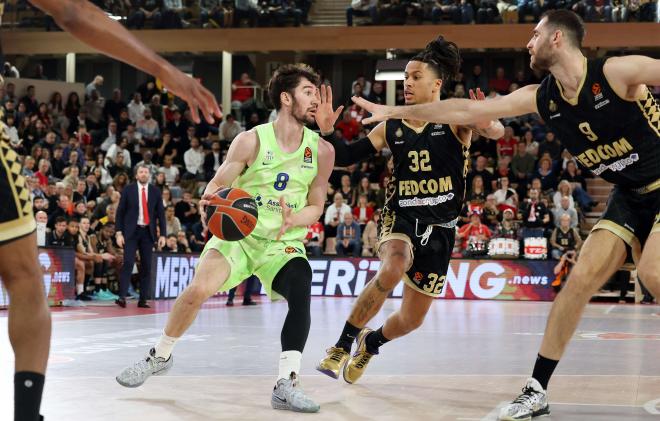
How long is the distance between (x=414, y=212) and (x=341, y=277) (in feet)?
38.2

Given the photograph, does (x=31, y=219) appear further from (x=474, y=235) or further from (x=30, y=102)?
(x=30, y=102)

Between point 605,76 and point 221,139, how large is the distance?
19.0 metres

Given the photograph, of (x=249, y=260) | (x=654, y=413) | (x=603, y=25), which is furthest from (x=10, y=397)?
(x=603, y=25)

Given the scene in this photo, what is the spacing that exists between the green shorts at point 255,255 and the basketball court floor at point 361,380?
2.38 feet

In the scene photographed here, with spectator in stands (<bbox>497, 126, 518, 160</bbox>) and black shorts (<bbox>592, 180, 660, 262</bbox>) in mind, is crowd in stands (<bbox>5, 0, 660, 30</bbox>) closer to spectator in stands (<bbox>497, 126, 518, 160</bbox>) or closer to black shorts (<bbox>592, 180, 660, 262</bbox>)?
spectator in stands (<bbox>497, 126, 518, 160</bbox>)

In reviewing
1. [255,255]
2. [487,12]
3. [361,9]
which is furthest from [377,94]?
[255,255]

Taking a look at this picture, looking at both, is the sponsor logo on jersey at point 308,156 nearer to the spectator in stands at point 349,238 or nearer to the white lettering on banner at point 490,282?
the white lettering on banner at point 490,282

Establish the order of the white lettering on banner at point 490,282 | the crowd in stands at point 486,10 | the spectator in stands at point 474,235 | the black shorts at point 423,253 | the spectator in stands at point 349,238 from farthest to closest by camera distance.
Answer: the crowd in stands at point 486,10
the spectator in stands at point 349,238
the spectator in stands at point 474,235
the white lettering on banner at point 490,282
the black shorts at point 423,253

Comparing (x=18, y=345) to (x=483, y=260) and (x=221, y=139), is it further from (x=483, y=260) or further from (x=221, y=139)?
(x=221, y=139)

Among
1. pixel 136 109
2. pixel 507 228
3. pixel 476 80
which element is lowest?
pixel 507 228

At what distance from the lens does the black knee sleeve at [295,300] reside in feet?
18.4

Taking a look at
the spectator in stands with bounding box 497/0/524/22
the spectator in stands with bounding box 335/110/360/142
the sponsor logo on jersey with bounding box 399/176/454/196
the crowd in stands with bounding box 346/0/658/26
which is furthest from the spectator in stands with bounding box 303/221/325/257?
the sponsor logo on jersey with bounding box 399/176/454/196

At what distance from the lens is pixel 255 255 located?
5.85 meters

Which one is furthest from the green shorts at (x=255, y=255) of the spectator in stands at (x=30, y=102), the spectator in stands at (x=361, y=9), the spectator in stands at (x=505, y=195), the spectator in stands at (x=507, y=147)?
the spectator in stands at (x=361, y=9)
